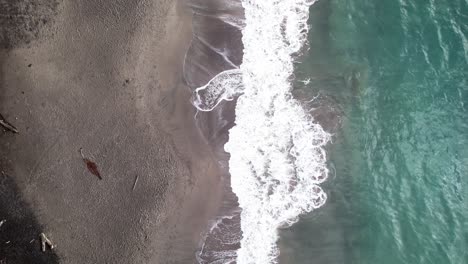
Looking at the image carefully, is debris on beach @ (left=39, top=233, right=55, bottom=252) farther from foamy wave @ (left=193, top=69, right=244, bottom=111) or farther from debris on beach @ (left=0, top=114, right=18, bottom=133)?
foamy wave @ (left=193, top=69, right=244, bottom=111)

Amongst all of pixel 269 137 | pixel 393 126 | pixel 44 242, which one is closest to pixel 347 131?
pixel 393 126

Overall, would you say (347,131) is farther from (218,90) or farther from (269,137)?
(218,90)

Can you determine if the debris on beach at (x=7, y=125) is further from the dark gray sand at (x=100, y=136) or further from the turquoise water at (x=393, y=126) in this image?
the turquoise water at (x=393, y=126)

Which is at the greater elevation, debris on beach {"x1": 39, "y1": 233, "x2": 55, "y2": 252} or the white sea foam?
A: the white sea foam

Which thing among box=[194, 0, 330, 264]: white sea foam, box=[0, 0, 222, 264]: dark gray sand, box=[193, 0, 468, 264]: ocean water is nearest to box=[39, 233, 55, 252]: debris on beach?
box=[0, 0, 222, 264]: dark gray sand

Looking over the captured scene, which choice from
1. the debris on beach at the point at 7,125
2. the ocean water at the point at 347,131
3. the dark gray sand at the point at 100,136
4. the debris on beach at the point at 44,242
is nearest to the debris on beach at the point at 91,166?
the dark gray sand at the point at 100,136

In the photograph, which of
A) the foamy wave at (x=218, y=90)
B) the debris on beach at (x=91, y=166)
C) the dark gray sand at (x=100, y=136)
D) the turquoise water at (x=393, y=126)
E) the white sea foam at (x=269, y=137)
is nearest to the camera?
the dark gray sand at (x=100, y=136)
